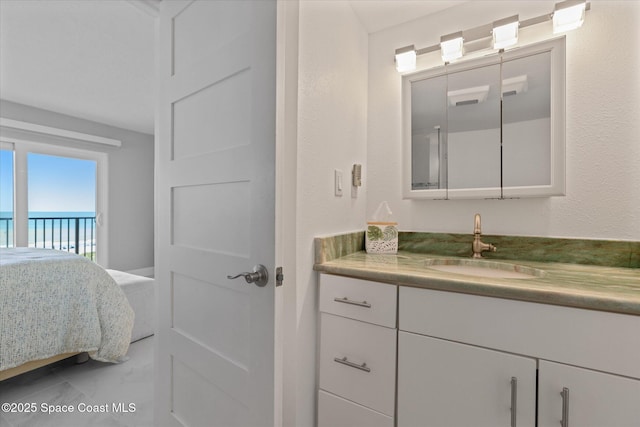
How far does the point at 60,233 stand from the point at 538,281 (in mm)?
5534

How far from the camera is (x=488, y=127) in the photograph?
1.48 metres

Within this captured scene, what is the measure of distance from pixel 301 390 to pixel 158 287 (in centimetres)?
79

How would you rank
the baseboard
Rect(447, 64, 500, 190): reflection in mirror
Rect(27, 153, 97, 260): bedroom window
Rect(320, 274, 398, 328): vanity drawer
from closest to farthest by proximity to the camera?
Rect(320, 274, 398, 328): vanity drawer → Rect(447, 64, 500, 190): reflection in mirror → Rect(27, 153, 97, 260): bedroom window → the baseboard

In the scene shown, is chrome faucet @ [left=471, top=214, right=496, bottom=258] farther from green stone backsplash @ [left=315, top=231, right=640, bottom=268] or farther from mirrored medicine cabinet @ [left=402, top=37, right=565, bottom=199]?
mirrored medicine cabinet @ [left=402, top=37, right=565, bottom=199]

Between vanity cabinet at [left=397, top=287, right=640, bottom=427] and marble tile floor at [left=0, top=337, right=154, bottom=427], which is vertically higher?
vanity cabinet at [left=397, top=287, right=640, bottom=427]

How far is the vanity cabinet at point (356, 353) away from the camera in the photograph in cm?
108

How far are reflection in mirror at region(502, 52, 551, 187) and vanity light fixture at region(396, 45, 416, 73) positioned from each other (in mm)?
449

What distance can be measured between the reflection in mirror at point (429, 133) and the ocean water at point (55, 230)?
182 inches

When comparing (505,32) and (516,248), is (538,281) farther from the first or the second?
(505,32)

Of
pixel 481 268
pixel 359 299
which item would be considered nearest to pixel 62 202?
pixel 359 299

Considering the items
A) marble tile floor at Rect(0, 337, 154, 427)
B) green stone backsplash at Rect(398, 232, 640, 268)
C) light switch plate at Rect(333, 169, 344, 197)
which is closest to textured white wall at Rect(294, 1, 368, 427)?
light switch plate at Rect(333, 169, 344, 197)

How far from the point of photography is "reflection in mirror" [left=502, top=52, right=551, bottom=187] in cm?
136

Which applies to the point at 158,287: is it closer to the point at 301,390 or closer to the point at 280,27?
the point at 301,390

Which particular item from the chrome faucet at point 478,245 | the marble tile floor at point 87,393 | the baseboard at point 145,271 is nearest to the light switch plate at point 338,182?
the chrome faucet at point 478,245
